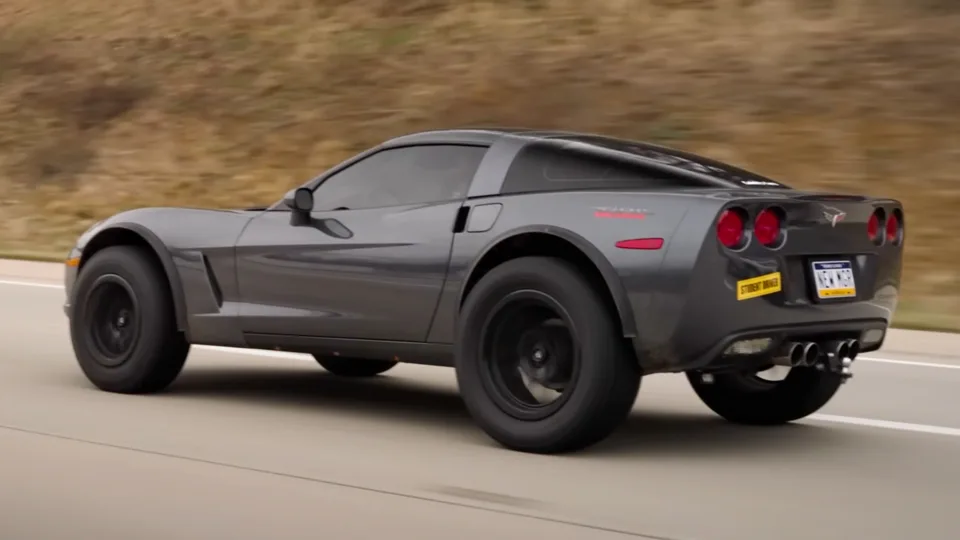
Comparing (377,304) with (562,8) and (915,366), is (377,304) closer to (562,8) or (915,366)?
(915,366)

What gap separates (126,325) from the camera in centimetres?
789

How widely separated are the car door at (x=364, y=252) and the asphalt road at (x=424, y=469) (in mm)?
511

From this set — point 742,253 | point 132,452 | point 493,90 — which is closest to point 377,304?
point 132,452

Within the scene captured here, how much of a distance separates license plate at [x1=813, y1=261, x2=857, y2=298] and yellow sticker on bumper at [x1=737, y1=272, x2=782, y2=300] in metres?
0.24

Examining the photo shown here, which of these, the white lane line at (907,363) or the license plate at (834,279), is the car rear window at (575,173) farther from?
the white lane line at (907,363)

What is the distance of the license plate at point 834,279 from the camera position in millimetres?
6176

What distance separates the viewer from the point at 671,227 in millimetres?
5898

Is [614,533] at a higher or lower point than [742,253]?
lower

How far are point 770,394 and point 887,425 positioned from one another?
640 mm

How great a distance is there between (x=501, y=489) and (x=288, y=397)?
2611 mm

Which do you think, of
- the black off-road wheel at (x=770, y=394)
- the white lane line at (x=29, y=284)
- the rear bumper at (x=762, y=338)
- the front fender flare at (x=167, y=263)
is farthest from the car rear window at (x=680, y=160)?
the white lane line at (x=29, y=284)

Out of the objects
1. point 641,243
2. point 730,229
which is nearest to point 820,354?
point 730,229

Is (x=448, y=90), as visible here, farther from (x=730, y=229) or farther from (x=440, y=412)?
(x=730, y=229)

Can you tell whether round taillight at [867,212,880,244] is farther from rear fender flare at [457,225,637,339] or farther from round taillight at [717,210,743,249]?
rear fender flare at [457,225,637,339]
